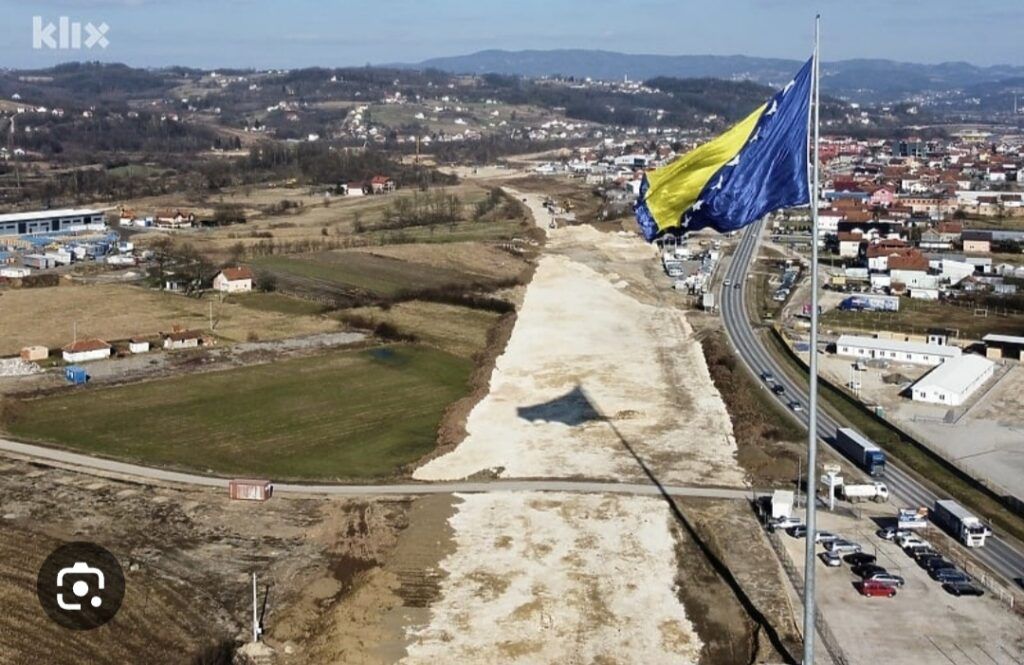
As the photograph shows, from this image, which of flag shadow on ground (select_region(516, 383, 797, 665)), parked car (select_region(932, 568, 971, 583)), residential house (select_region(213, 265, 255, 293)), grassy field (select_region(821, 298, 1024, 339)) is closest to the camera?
flag shadow on ground (select_region(516, 383, 797, 665))

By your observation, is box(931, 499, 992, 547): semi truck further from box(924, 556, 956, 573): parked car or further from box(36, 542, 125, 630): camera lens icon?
box(36, 542, 125, 630): camera lens icon

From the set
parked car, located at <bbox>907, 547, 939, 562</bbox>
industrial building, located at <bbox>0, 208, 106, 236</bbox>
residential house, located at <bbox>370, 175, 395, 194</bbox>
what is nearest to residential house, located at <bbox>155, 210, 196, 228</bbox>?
industrial building, located at <bbox>0, 208, 106, 236</bbox>

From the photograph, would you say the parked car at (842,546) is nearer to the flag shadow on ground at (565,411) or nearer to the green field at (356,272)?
the flag shadow on ground at (565,411)

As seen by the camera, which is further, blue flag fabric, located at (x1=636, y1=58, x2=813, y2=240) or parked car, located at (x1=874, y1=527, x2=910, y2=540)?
parked car, located at (x1=874, y1=527, x2=910, y2=540)

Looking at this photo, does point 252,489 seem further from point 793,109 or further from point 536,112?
point 536,112

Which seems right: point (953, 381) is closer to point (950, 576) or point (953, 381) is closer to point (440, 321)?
point (950, 576)

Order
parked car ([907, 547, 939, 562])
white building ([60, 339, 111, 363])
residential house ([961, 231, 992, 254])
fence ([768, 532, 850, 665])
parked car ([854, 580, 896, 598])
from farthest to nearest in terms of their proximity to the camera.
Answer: residential house ([961, 231, 992, 254]), white building ([60, 339, 111, 363]), parked car ([907, 547, 939, 562]), parked car ([854, 580, 896, 598]), fence ([768, 532, 850, 665])

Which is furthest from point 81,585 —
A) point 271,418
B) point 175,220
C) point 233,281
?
point 175,220
